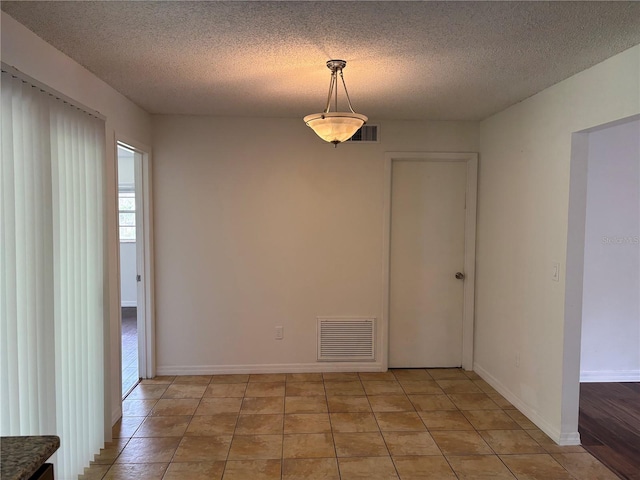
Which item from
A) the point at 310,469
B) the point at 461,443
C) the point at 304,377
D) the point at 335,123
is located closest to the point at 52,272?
the point at 335,123

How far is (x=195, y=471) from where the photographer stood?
246cm

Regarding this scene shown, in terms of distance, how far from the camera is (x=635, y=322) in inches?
151

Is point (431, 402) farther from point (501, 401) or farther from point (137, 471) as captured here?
point (137, 471)

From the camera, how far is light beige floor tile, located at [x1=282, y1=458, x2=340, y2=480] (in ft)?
7.91

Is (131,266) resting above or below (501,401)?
above

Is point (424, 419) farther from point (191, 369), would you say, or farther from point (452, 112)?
point (452, 112)

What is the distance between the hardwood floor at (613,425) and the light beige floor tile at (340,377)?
1.82 m

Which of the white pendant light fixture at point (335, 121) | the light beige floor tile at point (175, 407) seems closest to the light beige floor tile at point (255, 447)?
the light beige floor tile at point (175, 407)

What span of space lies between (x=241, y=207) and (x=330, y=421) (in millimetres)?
2020

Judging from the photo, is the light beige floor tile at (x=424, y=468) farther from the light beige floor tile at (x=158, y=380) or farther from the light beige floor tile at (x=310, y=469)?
the light beige floor tile at (x=158, y=380)

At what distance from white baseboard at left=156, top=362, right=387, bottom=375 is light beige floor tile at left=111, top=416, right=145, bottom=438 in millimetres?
841

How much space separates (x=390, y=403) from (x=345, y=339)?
823mm

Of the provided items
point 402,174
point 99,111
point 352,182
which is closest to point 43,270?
point 99,111

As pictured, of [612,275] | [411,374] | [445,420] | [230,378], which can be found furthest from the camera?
[411,374]
